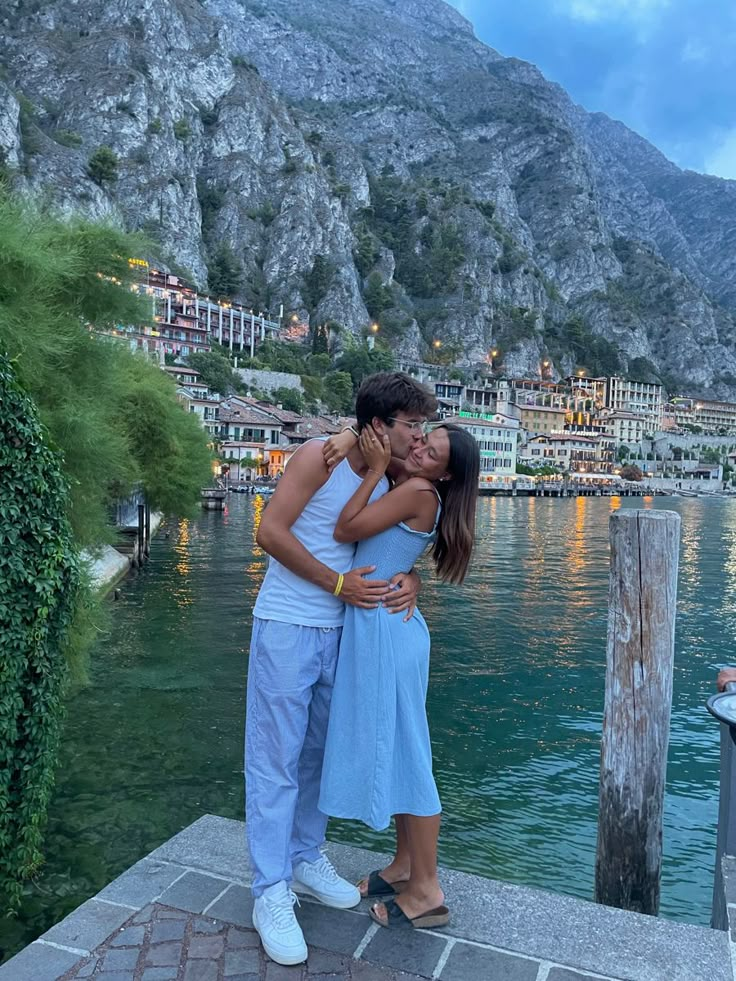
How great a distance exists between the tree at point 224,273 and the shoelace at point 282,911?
11131 centimetres

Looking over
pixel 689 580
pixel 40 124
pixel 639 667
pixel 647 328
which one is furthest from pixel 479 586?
pixel 647 328

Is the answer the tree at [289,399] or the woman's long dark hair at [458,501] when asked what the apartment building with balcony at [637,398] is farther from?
the woman's long dark hair at [458,501]

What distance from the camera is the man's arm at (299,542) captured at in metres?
2.85

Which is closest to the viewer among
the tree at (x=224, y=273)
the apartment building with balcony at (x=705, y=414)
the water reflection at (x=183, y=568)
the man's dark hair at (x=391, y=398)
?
the man's dark hair at (x=391, y=398)

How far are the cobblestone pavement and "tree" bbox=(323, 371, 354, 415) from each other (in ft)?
308

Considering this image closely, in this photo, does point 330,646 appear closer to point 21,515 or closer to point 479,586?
point 21,515

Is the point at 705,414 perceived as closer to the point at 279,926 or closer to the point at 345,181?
the point at 345,181

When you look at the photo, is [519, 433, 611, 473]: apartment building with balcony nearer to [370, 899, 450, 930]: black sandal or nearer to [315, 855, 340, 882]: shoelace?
[315, 855, 340, 882]: shoelace

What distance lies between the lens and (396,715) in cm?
293

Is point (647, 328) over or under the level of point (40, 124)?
under

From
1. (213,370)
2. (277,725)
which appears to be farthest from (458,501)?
(213,370)

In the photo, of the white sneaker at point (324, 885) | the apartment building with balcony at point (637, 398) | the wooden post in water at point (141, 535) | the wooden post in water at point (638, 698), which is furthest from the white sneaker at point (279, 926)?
the apartment building with balcony at point (637, 398)

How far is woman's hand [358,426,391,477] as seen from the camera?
2.79 m

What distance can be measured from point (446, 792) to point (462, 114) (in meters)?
209
